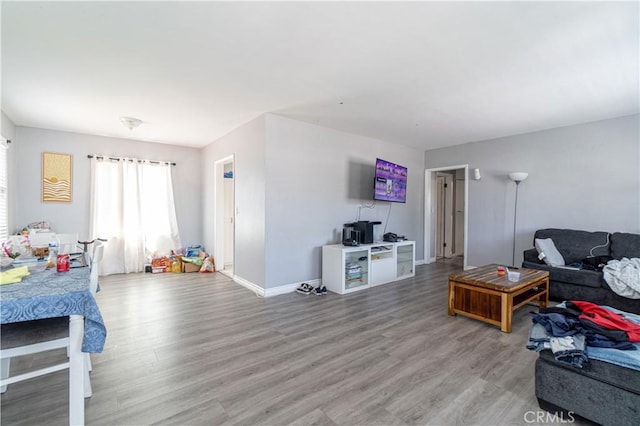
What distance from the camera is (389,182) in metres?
4.87

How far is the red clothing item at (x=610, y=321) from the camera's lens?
1.62 meters

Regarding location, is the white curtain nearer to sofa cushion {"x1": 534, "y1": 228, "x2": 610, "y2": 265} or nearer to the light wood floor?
the light wood floor

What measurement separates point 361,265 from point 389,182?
154 cm

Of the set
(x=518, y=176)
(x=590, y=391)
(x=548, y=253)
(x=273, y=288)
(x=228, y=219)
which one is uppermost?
(x=518, y=176)

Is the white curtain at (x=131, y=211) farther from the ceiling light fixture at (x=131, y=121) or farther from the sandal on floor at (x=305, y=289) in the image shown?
the sandal on floor at (x=305, y=289)

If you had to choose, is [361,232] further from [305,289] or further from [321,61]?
[321,61]

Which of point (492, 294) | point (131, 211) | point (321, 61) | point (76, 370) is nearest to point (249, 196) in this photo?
point (321, 61)

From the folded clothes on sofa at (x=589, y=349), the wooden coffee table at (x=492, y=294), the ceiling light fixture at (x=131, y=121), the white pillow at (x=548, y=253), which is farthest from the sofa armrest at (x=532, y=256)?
the ceiling light fixture at (x=131, y=121)

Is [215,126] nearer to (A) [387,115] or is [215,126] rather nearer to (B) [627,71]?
(A) [387,115]

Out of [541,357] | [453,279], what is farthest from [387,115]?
[541,357]

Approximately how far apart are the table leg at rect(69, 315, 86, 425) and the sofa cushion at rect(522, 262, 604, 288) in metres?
4.71

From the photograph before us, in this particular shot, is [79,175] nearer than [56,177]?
No

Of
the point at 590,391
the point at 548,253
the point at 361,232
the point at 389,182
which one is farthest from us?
the point at 389,182

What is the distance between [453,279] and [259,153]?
2.90 meters
